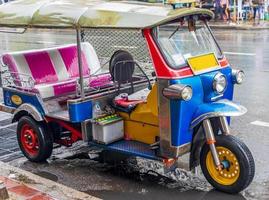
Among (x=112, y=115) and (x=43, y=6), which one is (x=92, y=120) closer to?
(x=112, y=115)

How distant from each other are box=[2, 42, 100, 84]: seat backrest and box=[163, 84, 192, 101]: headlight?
2092 millimetres

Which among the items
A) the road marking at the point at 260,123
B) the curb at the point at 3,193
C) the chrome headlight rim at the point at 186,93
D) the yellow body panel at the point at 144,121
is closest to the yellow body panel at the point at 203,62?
the chrome headlight rim at the point at 186,93

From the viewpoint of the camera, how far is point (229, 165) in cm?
492

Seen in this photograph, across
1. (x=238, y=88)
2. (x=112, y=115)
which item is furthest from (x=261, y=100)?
(x=112, y=115)

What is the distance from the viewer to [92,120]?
5551 millimetres

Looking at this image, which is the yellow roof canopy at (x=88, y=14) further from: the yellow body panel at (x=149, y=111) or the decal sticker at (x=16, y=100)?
the decal sticker at (x=16, y=100)

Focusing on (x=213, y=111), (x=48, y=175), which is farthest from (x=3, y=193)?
(x=213, y=111)

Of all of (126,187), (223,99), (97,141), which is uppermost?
(223,99)

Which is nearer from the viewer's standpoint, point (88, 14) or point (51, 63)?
point (88, 14)

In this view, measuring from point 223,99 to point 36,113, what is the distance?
215 centimetres

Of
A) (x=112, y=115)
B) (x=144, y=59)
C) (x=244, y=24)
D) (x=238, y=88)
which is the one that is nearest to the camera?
(x=112, y=115)

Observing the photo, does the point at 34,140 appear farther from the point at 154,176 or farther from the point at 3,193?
the point at 3,193

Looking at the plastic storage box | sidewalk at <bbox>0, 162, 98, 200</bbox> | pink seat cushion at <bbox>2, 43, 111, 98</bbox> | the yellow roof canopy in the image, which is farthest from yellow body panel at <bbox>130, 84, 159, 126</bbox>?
sidewalk at <bbox>0, 162, 98, 200</bbox>

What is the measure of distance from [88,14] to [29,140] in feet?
6.02
